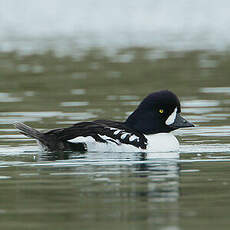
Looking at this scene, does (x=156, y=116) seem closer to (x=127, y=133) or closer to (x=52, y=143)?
(x=127, y=133)

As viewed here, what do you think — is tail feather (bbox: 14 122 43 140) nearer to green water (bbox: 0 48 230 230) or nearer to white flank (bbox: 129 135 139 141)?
green water (bbox: 0 48 230 230)

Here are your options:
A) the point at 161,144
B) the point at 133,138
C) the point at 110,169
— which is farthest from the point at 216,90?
the point at 110,169

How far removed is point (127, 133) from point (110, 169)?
140cm

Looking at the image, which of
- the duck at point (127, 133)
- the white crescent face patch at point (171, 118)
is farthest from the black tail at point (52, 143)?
the white crescent face patch at point (171, 118)

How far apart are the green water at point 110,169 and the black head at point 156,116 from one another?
0.43 metres

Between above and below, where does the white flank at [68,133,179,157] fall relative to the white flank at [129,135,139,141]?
below

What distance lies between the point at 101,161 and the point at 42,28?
48.1 metres

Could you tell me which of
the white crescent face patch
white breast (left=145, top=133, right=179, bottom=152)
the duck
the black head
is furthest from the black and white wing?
the white crescent face patch

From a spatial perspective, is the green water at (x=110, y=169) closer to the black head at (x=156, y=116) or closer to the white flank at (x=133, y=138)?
the white flank at (x=133, y=138)

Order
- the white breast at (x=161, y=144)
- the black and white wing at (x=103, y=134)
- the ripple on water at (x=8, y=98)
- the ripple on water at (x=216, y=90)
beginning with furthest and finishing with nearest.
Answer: the ripple on water at (x=216, y=90), the ripple on water at (x=8, y=98), the white breast at (x=161, y=144), the black and white wing at (x=103, y=134)

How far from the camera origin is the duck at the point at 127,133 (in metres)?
12.1

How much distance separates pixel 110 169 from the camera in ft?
35.8

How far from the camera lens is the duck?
1213 centimetres

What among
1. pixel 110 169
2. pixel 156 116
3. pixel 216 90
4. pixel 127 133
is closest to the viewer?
pixel 110 169
